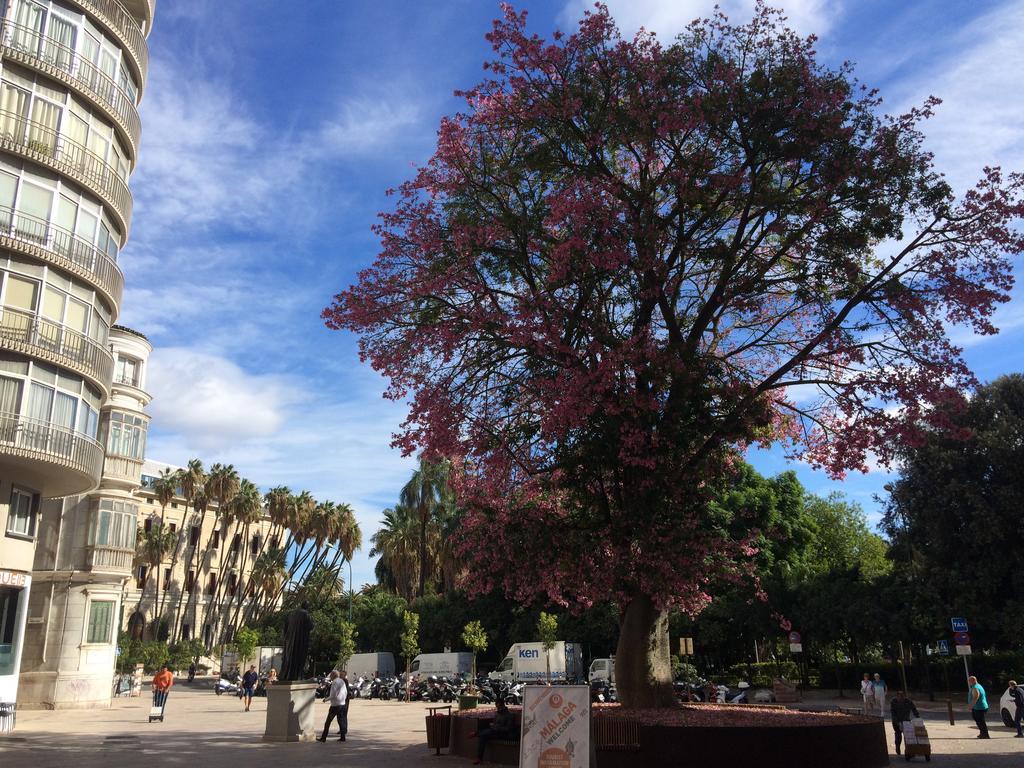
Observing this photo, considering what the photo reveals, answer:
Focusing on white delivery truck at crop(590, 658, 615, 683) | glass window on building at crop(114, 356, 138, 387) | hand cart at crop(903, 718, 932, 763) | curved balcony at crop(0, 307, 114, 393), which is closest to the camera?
hand cart at crop(903, 718, 932, 763)

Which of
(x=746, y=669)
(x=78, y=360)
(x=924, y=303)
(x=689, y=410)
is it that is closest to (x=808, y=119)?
(x=924, y=303)

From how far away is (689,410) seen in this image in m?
14.5

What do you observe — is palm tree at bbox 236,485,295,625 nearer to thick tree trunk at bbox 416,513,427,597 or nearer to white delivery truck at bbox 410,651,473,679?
thick tree trunk at bbox 416,513,427,597

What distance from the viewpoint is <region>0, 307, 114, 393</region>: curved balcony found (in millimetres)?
20969

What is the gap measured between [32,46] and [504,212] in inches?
660

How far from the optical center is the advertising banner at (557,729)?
1001cm

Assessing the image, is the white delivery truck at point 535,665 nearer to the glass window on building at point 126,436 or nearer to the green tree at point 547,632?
the green tree at point 547,632

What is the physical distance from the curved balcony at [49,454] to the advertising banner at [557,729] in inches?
658

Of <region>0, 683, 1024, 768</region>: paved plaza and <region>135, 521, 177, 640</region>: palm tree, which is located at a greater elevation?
<region>135, 521, 177, 640</region>: palm tree

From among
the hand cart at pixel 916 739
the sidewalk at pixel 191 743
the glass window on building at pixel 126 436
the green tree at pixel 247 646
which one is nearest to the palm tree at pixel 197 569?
the green tree at pixel 247 646

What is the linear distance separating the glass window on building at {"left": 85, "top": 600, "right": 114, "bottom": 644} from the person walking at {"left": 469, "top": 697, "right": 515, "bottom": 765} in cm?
2040

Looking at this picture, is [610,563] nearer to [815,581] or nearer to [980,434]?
[980,434]

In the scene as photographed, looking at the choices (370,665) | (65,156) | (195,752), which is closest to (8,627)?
(195,752)

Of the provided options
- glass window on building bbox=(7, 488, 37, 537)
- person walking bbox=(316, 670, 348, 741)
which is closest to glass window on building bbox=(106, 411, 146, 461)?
glass window on building bbox=(7, 488, 37, 537)
